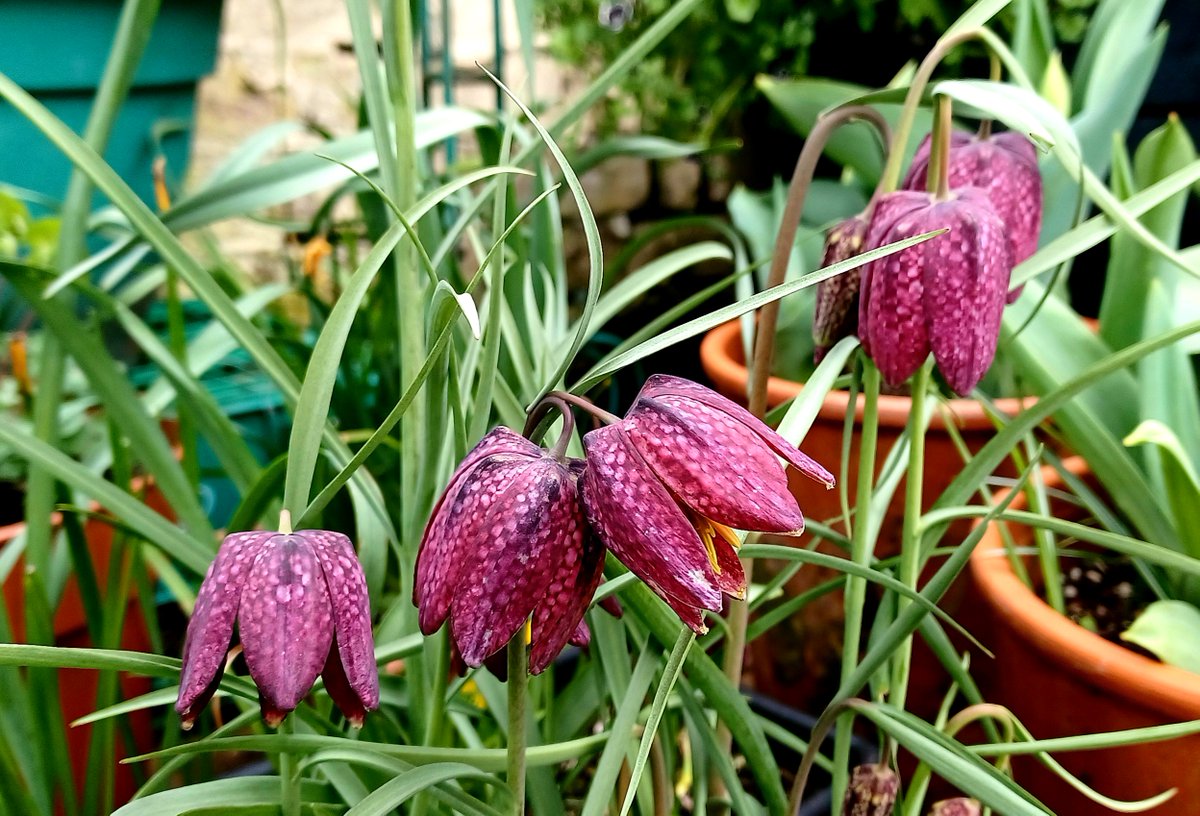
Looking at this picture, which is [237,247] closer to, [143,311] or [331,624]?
[143,311]

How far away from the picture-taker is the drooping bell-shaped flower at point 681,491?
34 cm

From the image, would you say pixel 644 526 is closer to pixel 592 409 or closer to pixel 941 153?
pixel 592 409

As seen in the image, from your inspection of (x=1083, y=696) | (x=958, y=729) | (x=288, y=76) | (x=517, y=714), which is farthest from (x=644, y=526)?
(x=288, y=76)

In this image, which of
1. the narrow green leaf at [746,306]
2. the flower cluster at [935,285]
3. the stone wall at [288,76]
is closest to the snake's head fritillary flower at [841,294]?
the flower cluster at [935,285]

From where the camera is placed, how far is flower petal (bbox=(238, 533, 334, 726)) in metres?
0.36

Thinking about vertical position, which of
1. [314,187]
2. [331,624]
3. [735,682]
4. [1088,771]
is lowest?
[1088,771]

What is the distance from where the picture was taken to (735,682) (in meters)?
0.57

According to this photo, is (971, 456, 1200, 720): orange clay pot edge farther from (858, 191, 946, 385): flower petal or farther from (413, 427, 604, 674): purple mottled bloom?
(413, 427, 604, 674): purple mottled bloom

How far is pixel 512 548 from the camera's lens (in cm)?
34

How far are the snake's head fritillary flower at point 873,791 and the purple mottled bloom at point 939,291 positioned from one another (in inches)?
8.3

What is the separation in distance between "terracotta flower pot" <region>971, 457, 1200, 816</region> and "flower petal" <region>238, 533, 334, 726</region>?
1.61 feet

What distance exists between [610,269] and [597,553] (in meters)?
0.54

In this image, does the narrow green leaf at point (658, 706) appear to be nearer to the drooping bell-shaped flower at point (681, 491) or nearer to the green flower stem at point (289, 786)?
the drooping bell-shaped flower at point (681, 491)

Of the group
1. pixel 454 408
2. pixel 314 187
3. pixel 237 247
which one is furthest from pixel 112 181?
pixel 237 247
